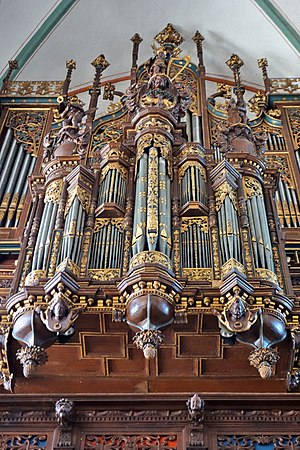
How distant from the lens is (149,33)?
48.7ft

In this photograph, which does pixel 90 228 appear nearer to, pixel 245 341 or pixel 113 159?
pixel 113 159

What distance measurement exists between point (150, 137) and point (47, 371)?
10.3 ft

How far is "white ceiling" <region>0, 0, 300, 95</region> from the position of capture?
1439cm

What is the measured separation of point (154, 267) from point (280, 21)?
9.02 meters

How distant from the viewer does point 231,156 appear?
29.2 ft

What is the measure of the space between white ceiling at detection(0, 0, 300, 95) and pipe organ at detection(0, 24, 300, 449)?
16.1 feet

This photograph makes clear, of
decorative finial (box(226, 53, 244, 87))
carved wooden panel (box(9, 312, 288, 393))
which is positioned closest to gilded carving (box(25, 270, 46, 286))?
carved wooden panel (box(9, 312, 288, 393))

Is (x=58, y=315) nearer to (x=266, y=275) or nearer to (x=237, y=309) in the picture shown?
(x=237, y=309)

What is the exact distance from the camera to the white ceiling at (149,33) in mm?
14391

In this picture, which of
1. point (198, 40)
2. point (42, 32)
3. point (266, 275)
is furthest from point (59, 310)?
point (42, 32)

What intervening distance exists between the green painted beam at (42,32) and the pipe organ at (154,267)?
15.8 feet

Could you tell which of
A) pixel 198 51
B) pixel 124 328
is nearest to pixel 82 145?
pixel 124 328

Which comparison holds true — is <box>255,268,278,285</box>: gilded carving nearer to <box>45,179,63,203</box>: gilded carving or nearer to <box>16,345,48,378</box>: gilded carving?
<box>16,345,48,378</box>: gilded carving

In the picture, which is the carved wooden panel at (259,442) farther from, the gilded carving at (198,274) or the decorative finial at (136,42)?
the decorative finial at (136,42)
